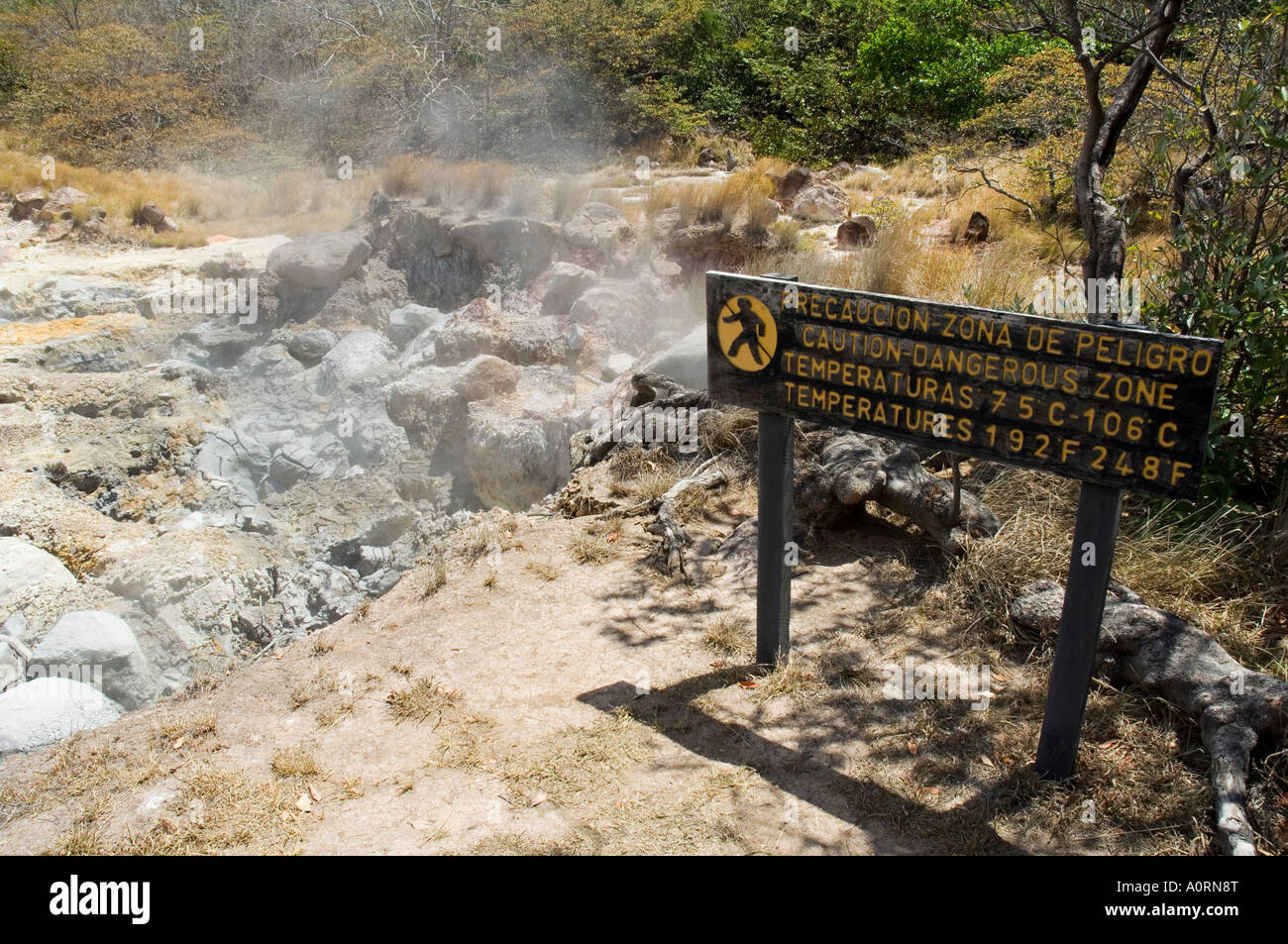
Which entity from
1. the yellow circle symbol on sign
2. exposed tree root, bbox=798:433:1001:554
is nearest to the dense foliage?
exposed tree root, bbox=798:433:1001:554

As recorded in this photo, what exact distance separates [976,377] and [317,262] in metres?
10.7

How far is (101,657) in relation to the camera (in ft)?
18.8

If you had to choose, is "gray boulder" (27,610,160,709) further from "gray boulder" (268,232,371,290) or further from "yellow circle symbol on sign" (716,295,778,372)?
"gray boulder" (268,232,371,290)

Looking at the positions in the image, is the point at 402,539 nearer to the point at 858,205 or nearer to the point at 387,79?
Answer: the point at 858,205

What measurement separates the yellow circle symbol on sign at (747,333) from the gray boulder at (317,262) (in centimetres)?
969

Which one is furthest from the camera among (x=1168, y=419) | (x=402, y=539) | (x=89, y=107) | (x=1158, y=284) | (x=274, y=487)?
(x=89, y=107)

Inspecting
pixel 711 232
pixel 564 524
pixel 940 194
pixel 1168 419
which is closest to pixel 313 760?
pixel 564 524

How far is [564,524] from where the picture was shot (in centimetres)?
596

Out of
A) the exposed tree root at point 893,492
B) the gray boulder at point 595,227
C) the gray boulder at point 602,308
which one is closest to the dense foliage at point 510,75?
the gray boulder at point 595,227

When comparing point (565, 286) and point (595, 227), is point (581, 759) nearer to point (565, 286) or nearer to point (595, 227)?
point (565, 286)

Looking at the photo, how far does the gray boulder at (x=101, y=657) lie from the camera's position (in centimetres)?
563

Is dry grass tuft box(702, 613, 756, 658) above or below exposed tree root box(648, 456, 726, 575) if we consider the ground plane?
below

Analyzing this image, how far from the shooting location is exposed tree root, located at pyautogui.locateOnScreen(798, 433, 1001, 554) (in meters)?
4.86

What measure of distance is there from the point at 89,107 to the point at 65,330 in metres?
9.51
